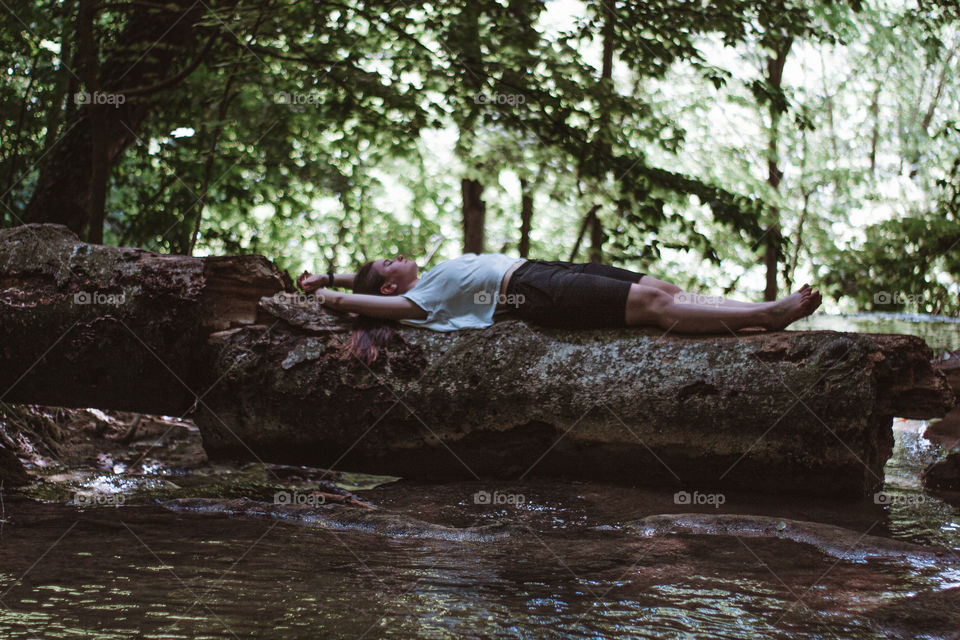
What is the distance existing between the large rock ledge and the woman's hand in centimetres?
17

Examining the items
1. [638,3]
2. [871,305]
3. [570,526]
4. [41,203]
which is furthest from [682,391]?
[871,305]

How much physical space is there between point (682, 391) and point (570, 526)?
1026mm

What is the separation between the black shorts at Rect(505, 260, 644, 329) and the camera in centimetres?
441

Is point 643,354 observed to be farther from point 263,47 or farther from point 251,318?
point 263,47

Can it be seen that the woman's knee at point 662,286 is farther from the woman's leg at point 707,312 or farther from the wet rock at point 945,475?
the wet rock at point 945,475

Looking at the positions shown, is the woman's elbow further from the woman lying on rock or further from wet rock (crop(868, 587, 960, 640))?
wet rock (crop(868, 587, 960, 640))

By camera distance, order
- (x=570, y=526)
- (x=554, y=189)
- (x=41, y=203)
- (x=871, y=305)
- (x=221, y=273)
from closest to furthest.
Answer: (x=570, y=526) → (x=221, y=273) → (x=41, y=203) → (x=554, y=189) → (x=871, y=305)

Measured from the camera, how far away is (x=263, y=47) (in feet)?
23.5

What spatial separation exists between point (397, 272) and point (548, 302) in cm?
117

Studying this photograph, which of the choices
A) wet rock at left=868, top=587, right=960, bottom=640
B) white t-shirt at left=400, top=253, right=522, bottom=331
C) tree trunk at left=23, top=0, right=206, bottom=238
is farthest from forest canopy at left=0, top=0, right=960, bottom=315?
wet rock at left=868, top=587, right=960, bottom=640

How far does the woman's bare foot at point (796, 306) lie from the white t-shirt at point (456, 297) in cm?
165

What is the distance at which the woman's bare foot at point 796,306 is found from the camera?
13.5ft

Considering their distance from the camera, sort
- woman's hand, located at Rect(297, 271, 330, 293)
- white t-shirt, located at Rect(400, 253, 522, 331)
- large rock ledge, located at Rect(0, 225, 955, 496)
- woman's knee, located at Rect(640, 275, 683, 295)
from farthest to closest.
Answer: woman's hand, located at Rect(297, 271, 330, 293) < white t-shirt, located at Rect(400, 253, 522, 331) < woman's knee, located at Rect(640, 275, 683, 295) < large rock ledge, located at Rect(0, 225, 955, 496)

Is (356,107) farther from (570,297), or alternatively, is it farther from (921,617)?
(921,617)
